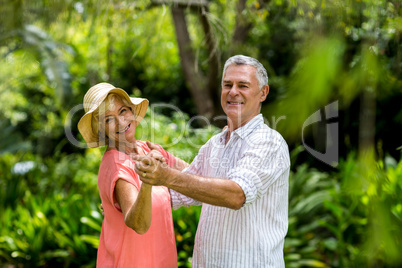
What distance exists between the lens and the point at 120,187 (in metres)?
1.82

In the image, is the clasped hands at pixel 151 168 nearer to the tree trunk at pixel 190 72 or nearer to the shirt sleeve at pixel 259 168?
the shirt sleeve at pixel 259 168

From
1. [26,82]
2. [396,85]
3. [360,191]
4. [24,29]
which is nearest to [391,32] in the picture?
[396,85]

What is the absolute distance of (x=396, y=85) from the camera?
13.8 ft

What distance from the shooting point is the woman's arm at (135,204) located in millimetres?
1585

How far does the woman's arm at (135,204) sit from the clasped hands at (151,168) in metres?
0.08

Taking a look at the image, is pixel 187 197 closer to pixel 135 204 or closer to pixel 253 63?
pixel 135 204

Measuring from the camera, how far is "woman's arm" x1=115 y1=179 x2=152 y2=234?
62.4 inches

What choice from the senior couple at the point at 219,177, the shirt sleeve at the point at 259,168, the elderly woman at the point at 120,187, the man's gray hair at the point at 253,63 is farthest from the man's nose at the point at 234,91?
the elderly woman at the point at 120,187

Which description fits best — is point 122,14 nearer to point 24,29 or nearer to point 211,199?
point 211,199

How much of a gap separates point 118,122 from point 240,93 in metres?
0.60

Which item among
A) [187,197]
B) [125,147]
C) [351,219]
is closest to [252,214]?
[187,197]

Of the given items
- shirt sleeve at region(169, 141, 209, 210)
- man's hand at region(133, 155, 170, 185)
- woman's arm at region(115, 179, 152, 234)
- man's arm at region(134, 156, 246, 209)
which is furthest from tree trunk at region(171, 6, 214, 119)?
man's hand at region(133, 155, 170, 185)

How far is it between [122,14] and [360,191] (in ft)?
9.78

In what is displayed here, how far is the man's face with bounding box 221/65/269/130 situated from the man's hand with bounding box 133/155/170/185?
683 mm
